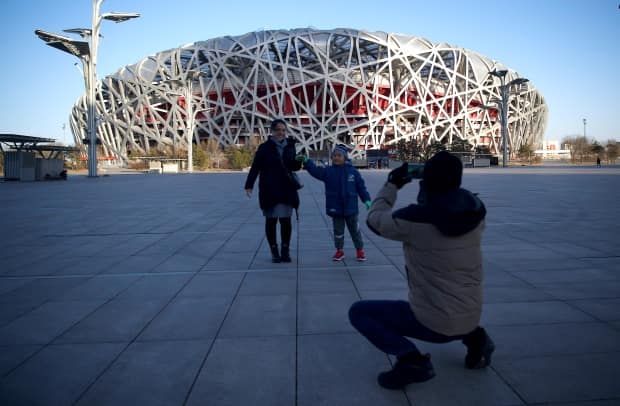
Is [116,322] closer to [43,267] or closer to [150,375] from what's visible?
[150,375]

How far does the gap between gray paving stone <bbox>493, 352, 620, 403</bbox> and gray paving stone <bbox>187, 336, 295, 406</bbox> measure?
1.26 metres

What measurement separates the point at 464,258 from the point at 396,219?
386mm

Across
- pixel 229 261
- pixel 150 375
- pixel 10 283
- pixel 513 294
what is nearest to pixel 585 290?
pixel 513 294

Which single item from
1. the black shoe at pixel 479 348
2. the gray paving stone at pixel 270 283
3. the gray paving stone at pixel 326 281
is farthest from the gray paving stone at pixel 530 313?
the gray paving stone at pixel 270 283

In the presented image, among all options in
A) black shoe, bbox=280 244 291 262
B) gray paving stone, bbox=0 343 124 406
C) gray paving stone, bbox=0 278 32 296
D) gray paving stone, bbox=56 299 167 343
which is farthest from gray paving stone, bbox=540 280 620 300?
gray paving stone, bbox=0 278 32 296

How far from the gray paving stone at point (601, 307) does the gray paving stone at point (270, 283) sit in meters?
2.45

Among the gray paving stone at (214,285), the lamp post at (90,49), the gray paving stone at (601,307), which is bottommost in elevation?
the gray paving stone at (214,285)

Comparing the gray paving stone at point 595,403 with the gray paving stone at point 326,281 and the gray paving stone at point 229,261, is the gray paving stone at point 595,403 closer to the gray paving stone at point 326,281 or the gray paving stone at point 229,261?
the gray paving stone at point 326,281

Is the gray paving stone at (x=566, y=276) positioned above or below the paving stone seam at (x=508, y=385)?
above

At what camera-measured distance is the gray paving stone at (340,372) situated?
2.35 m

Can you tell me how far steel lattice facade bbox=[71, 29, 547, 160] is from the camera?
52438 mm

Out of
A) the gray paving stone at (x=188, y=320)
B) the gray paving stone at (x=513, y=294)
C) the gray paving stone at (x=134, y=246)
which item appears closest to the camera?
the gray paving stone at (x=188, y=320)

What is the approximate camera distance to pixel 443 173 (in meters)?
2.24

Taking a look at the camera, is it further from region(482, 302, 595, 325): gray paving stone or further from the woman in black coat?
the woman in black coat
